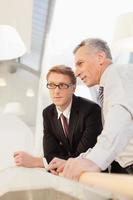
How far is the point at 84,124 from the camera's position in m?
1.98

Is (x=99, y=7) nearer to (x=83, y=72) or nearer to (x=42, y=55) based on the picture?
(x=42, y=55)

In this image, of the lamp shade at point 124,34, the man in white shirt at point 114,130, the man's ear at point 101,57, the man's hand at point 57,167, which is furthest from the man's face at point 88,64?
the lamp shade at point 124,34

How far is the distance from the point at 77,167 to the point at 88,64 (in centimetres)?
79

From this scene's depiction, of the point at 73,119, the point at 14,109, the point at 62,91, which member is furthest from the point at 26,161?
the point at 14,109

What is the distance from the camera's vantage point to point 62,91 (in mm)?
2172

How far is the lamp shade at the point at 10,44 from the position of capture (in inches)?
108

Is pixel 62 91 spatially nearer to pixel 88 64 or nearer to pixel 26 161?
pixel 88 64

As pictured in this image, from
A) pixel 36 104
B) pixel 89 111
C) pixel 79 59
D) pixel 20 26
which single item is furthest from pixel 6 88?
pixel 79 59

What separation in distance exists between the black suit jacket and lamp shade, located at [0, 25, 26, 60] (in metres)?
0.90

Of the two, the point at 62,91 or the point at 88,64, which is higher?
the point at 88,64

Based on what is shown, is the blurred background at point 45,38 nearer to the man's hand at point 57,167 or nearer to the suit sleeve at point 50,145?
the suit sleeve at point 50,145

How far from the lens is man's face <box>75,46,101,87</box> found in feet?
5.26

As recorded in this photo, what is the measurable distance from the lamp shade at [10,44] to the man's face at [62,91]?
689mm

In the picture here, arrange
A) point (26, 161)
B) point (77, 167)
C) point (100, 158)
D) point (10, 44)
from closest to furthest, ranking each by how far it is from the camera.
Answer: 1. point (77, 167)
2. point (100, 158)
3. point (26, 161)
4. point (10, 44)
